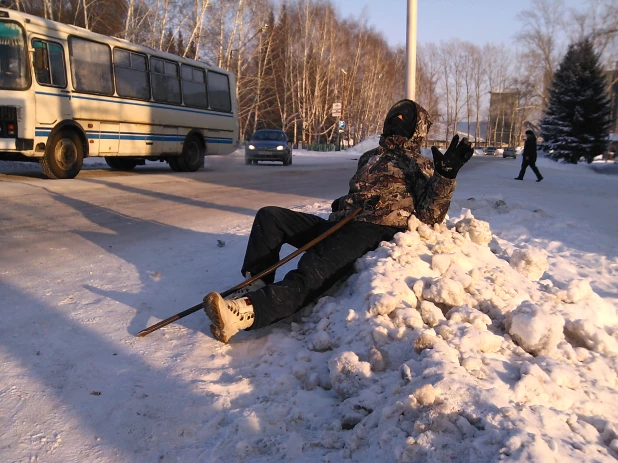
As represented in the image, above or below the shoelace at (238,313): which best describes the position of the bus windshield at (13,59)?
above

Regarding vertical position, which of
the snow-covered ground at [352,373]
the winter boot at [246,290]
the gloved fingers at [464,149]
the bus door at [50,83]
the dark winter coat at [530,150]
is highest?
the bus door at [50,83]

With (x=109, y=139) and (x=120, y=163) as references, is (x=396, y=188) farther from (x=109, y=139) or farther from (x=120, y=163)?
(x=120, y=163)

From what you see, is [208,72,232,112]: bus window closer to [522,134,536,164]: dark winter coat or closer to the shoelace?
[522,134,536,164]: dark winter coat

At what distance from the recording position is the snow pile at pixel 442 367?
185 centimetres

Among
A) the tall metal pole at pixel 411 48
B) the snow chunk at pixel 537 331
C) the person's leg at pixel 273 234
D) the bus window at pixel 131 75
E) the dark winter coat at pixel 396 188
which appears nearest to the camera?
the snow chunk at pixel 537 331

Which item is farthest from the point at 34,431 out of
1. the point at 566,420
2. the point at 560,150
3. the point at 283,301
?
the point at 560,150

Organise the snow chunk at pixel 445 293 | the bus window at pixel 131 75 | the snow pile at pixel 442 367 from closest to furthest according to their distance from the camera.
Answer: the snow pile at pixel 442 367
the snow chunk at pixel 445 293
the bus window at pixel 131 75

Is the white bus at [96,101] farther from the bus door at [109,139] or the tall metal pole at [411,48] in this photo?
the tall metal pole at [411,48]

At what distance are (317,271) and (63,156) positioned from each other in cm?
920

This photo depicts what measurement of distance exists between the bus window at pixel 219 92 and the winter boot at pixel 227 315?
13675 millimetres

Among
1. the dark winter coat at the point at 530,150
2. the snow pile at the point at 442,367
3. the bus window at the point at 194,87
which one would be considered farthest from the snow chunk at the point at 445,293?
the dark winter coat at the point at 530,150

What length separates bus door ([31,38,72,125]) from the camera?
A: 9.98 m

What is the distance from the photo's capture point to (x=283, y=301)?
3.00 metres

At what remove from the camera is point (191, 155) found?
15117mm
